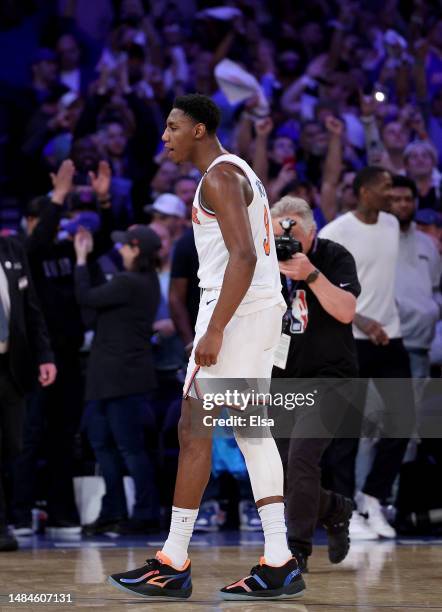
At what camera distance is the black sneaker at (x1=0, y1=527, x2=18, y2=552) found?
6410 mm

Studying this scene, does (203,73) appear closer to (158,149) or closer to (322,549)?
(158,149)

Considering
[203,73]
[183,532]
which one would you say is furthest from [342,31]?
[183,532]

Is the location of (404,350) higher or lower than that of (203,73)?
lower

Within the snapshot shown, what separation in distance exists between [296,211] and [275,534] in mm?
1629

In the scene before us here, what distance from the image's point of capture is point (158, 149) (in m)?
10.3

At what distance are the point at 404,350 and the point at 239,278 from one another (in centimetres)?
334

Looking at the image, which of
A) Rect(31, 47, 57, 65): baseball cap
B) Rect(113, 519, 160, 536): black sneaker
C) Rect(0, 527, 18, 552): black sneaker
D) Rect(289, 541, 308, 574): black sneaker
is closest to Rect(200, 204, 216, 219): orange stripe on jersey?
Rect(289, 541, 308, 574): black sneaker

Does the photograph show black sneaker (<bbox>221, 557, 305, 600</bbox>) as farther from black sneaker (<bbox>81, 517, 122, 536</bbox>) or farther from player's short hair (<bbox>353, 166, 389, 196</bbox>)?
player's short hair (<bbox>353, 166, 389, 196</bbox>)

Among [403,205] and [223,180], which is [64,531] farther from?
[223,180]

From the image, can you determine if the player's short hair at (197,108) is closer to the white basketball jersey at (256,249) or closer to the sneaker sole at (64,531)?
the white basketball jersey at (256,249)

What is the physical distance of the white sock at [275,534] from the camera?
4434mm

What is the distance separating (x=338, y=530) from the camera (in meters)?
5.53

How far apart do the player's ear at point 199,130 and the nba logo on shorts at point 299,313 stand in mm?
1154

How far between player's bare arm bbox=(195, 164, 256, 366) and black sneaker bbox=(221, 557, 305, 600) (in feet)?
2.62
